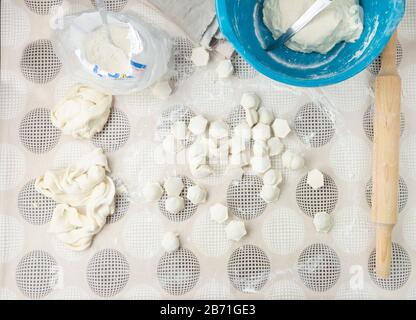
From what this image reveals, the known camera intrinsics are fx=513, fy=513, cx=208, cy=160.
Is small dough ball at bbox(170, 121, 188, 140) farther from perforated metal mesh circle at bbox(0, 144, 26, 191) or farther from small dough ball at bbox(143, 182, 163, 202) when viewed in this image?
perforated metal mesh circle at bbox(0, 144, 26, 191)

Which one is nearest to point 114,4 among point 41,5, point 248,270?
point 41,5

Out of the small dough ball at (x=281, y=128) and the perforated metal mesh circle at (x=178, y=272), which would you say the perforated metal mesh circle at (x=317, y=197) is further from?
the perforated metal mesh circle at (x=178, y=272)

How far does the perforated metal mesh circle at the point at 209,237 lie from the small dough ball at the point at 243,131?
0.16 m

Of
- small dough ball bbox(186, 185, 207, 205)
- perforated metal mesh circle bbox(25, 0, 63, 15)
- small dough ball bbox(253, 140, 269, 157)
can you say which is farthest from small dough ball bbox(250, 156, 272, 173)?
perforated metal mesh circle bbox(25, 0, 63, 15)

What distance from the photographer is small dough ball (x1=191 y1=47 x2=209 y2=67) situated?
100 cm

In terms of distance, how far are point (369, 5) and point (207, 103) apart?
34 centimetres

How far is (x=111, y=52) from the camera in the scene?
3.06 ft

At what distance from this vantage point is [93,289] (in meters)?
0.99

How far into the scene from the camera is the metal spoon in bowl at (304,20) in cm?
84

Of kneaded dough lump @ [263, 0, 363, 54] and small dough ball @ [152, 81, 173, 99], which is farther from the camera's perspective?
small dough ball @ [152, 81, 173, 99]

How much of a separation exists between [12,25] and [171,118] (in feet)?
1.21

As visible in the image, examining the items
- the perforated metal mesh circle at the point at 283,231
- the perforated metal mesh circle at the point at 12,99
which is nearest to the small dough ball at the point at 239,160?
the perforated metal mesh circle at the point at 283,231

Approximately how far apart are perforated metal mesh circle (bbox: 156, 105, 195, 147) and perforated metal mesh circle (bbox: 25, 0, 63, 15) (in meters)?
0.31

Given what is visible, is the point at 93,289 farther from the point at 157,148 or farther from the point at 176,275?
the point at 157,148
